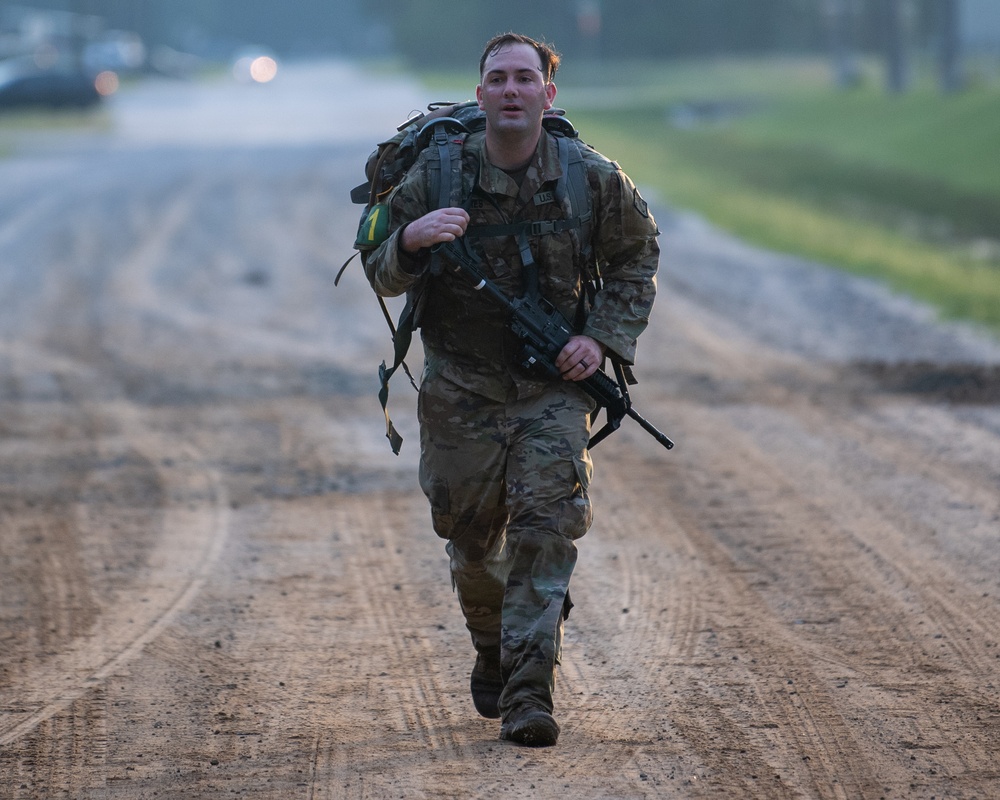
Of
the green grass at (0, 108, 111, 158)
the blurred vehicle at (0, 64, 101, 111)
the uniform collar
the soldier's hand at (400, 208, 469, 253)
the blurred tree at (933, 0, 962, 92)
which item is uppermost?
the uniform collar

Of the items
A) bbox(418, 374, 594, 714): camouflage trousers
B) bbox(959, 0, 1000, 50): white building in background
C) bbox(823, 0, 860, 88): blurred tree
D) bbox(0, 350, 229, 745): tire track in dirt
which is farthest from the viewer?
bbox(959, 0, 1000, 50): white building in background

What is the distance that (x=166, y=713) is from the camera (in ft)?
15.9

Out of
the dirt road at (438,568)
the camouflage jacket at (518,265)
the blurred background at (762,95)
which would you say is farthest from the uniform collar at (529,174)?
the blurred background at (762,95)

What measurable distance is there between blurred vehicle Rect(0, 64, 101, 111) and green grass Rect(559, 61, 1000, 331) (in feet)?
41.6

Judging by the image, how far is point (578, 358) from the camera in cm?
459

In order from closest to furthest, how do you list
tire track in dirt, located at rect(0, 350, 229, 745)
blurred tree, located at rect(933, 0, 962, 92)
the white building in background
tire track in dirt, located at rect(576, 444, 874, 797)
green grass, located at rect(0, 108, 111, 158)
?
tire track in dirt, located at rect(576, 444, 874, 797) < tire track in dirt, located at rect(0, 350, 229, 745) < green grass, located at rect(0, 108, 111, 158) < blurred tree, located at rect(933, 0, 962, 92) < the white building in background

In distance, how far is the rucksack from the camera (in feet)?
15.2

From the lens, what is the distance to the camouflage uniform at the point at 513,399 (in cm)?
451

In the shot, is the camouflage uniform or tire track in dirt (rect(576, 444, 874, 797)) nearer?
tire track in dirt (rect(576, 444, 874, 797))

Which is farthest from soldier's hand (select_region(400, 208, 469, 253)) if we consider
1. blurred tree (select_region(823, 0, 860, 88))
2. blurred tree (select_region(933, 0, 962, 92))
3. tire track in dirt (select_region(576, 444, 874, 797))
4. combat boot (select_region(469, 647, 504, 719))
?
blurred tree (select_region(823, 0, 860, 88))

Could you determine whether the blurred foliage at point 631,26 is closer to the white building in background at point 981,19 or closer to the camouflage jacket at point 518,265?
the white building in background at point 981,19

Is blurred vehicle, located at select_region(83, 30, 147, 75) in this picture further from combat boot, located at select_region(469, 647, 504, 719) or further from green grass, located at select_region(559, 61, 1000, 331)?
combat boot, located at select_region(469, 647, 504, 719)

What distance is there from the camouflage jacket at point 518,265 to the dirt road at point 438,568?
1170 mm

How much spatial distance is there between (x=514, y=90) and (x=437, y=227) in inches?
19.6
